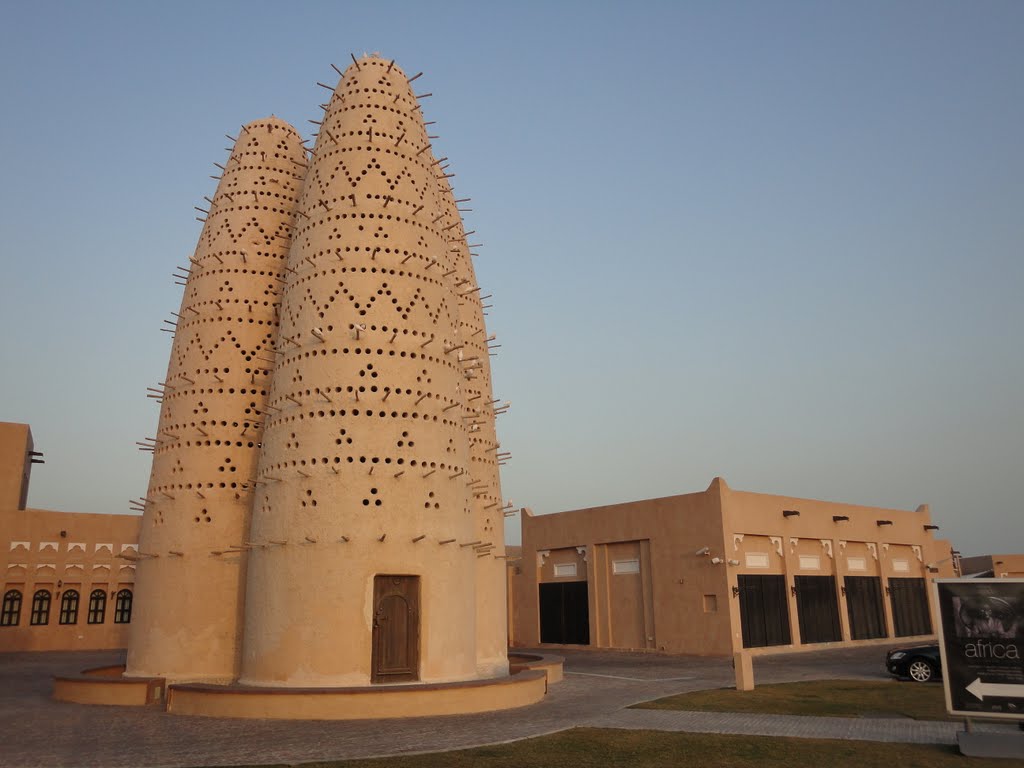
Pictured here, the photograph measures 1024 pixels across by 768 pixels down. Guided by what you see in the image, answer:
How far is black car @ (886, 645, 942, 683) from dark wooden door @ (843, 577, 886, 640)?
1567 cm

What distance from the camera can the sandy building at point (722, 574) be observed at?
2986 centimetres

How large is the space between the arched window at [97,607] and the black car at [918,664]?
33.4 meters

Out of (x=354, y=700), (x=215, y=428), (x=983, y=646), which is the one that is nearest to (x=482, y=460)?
(x=215, y=428)

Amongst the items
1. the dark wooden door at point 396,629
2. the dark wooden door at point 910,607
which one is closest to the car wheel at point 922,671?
the dark wooden door at point 396,629

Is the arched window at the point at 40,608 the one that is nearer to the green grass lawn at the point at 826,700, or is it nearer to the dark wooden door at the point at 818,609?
the green grass lawn at the point at 826,700

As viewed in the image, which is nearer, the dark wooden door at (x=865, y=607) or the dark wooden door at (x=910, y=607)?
the dark wooden door at (x=865, y=607)

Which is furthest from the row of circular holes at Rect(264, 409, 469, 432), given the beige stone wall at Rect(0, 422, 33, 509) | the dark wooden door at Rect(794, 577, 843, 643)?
the beige stone wall at Rect(0, 422, 33, 509)

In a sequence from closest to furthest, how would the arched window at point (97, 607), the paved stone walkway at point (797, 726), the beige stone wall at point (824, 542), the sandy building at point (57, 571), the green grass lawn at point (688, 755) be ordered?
the green grass lawn at point (688, 755)
the paved stone walkway at point (797, 726)
the beige stone wall at point (824, 542)
the sandy building at point (57, 571)
the arched window at point (97, 607)

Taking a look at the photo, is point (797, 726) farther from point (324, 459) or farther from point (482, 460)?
point (482, 460)

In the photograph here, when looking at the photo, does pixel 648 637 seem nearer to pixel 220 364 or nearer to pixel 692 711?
pixel 692 711

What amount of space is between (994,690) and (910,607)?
30.3 m

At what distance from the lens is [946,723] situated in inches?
496

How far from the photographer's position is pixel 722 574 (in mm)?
29281

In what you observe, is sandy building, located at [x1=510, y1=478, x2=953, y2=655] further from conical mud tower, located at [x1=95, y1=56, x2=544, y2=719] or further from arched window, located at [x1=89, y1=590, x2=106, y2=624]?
arched window, located at [x1=89, y1=590, x2=106, y2=624]
